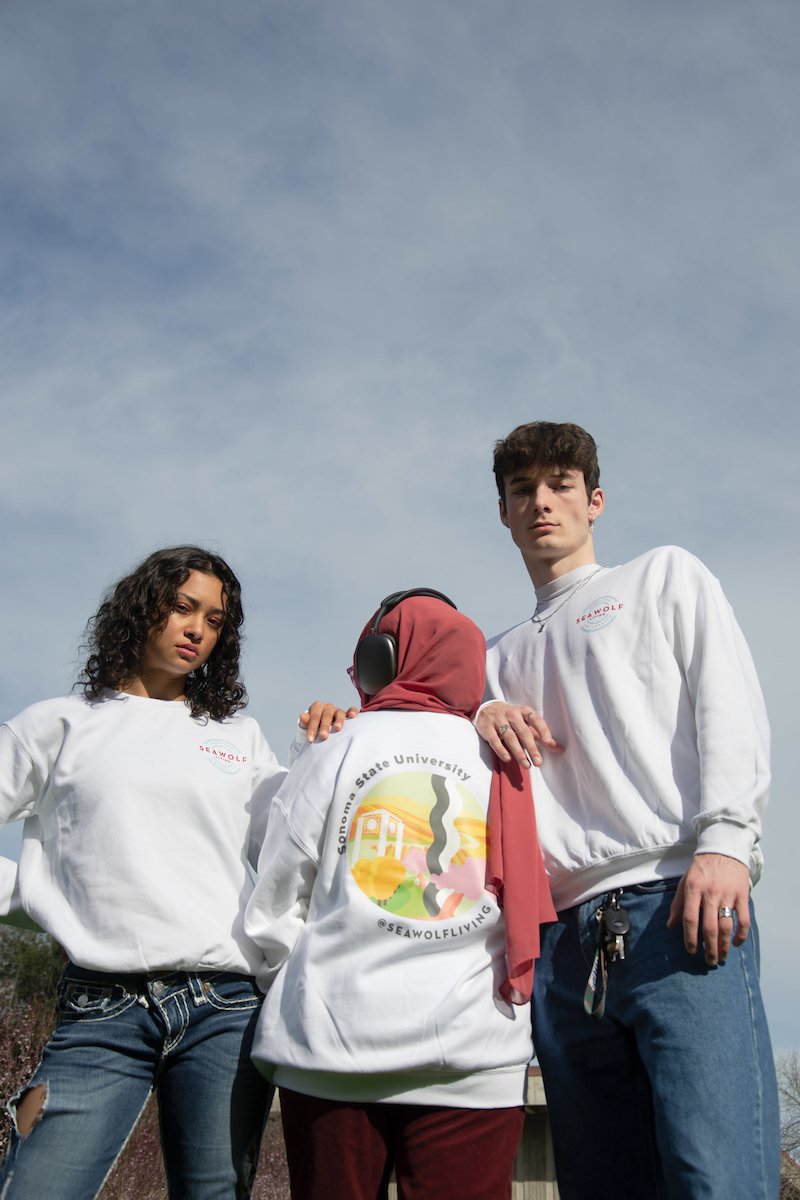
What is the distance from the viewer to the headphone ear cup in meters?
2.99

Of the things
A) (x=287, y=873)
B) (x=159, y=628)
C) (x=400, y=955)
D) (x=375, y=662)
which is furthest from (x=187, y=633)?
(x=400, y=955)

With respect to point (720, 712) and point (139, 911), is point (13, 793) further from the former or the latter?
point (720, 712)

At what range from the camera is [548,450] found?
3.46 meters

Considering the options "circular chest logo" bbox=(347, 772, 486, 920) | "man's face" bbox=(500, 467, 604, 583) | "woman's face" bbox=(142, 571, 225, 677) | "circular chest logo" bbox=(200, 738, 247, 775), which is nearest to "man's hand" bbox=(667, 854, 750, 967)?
"circular chest logo" bbox=(347, 772, 486, 920)

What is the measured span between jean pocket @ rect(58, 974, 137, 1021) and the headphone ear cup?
1049 millimetres

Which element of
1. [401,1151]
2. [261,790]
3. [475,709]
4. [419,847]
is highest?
[475,709]

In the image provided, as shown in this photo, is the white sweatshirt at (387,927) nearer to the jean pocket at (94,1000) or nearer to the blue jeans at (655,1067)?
the blue jeans at (655,1067)

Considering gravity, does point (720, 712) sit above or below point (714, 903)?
above

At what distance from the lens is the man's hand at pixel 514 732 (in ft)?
8.92

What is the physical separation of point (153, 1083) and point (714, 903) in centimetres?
153

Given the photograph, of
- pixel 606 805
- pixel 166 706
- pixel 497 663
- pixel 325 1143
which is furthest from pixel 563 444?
pixel 325 1143

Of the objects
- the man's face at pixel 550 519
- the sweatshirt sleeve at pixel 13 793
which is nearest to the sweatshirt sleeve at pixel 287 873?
the sweatshirt sleeve at pixel 13 793

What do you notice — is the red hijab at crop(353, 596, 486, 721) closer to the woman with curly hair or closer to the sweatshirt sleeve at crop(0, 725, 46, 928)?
the woman with curly hair

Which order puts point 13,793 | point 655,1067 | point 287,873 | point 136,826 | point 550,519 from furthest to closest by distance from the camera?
point 550,519 < point 13,793 < point 136,826 < point 287,873 < point 655,1067
